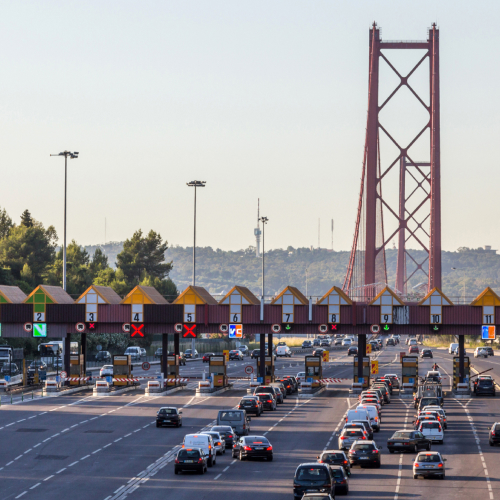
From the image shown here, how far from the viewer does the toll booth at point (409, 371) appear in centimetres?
8050

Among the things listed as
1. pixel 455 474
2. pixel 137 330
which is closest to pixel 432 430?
pixel 455 474

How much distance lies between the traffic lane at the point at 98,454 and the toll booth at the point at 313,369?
2091 cm

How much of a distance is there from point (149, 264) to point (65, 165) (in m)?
91.8

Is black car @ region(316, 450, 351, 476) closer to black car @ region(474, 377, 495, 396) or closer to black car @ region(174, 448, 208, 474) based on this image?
black car @ region(174, 448, 208, 474)

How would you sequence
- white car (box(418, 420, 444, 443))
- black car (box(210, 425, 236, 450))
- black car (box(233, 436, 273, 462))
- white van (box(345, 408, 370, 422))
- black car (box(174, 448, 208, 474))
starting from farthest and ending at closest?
white van (box(345, 408, 370, 422)) < white car (box(418, 420, 444, 443)) < black car (box(210, 425, 236, 450)) < black car (box(233, 436, 273, 462)) < black car (box(174, 448, 208, 474))

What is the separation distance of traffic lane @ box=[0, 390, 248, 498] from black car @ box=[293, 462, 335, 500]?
767cm

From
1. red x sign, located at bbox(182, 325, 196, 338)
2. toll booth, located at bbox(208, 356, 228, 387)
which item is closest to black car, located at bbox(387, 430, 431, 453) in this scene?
red x sign, located at bbox(182, 325, 196, 338)

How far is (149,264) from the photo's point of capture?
594 ft

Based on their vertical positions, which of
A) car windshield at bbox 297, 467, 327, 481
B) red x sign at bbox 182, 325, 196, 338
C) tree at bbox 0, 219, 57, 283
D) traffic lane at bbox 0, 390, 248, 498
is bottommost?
traffic lane at bbox 0, 390, 248, 498

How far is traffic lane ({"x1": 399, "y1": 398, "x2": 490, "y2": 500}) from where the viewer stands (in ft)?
122

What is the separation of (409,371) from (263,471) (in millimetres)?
40658

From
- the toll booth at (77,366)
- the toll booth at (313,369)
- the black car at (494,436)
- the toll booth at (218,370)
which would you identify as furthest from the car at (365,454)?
the toll booth at (77,366)

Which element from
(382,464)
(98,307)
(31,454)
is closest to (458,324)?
(98,307)

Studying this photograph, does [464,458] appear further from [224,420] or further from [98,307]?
[98,307]
